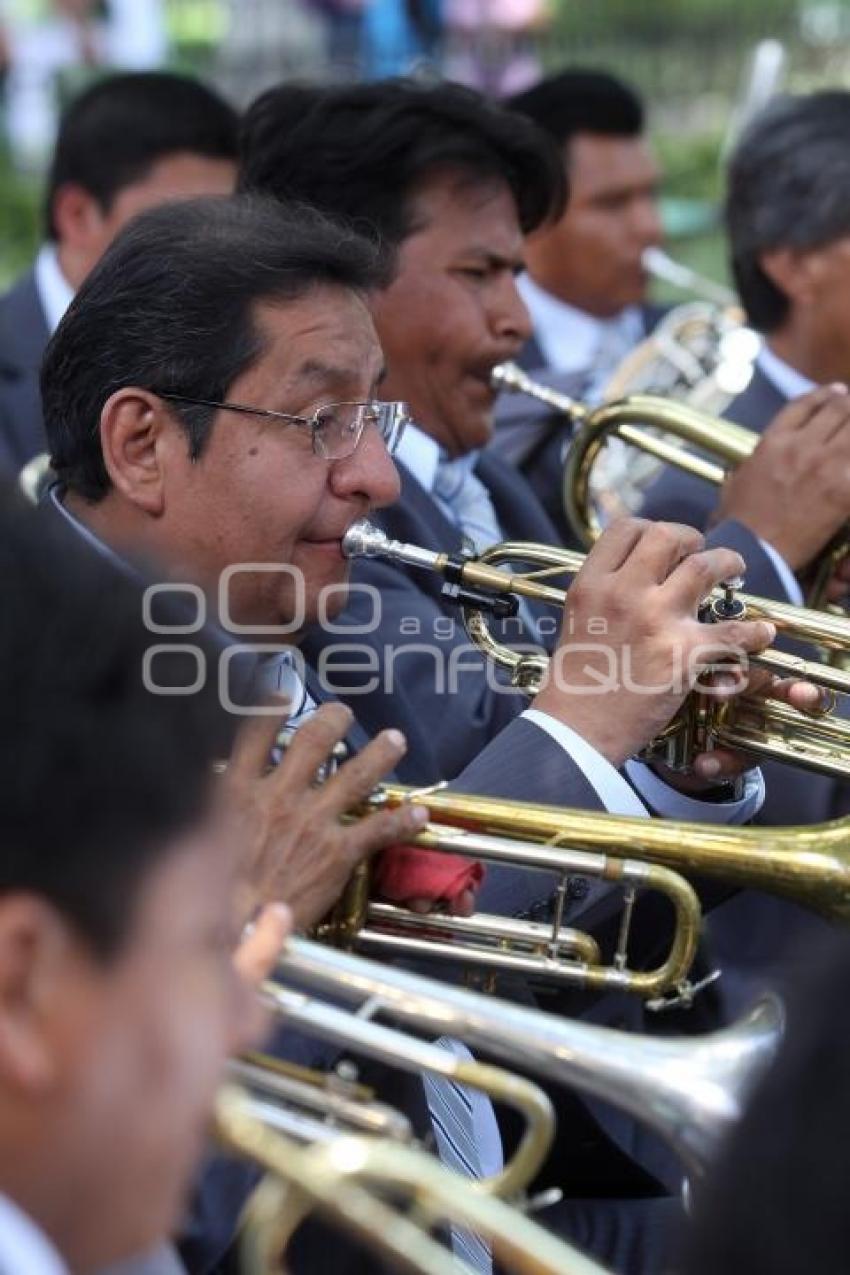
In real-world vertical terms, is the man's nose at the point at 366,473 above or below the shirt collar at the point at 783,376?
above

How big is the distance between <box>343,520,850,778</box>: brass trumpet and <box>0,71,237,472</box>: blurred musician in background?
232cm

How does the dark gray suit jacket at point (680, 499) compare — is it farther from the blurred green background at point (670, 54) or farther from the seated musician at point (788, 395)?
the blurred green background at point (670, 54)

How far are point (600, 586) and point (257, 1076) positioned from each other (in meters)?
1.02

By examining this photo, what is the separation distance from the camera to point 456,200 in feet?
12.0

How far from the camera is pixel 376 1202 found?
5.32 ft

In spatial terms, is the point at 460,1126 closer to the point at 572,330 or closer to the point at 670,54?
the point at 572,330

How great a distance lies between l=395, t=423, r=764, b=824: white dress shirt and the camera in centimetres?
261

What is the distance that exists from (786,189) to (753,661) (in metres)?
2.16

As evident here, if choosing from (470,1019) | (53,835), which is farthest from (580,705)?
(53,835)

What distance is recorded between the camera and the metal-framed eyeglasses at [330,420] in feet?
8.83

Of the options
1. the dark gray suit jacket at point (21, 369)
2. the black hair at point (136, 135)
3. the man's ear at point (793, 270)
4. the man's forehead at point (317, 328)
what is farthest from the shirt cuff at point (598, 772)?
the black hair at point (136, 135)

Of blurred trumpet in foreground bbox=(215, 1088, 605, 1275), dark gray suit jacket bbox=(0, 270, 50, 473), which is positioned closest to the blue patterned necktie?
dark gray suit jacket bbox=(0, 270, 50, 473)

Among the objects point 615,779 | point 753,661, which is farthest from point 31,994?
point 753,661

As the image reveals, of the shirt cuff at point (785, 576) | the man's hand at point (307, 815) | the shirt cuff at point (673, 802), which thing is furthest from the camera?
the shirt cuff at point (785, 576)
